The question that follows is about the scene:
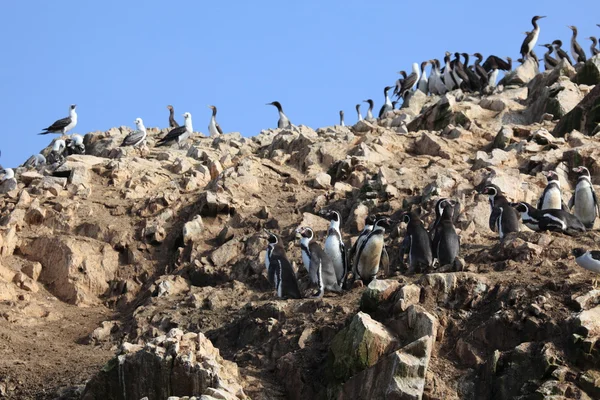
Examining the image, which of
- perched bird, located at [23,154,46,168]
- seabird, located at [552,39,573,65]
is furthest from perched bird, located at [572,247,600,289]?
seabird, located at [552,39,573,65]

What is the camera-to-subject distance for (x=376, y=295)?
1454 cm

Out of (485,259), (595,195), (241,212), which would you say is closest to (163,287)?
(241,212)

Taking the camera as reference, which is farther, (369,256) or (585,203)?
(585,203)

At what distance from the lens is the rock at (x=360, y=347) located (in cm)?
1336

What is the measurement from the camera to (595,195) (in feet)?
62.7

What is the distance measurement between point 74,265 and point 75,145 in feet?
34.2

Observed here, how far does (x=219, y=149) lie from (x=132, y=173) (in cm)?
348

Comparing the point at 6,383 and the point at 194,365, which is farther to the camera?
the point at 6,383

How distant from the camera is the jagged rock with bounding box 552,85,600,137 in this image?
2473 cm

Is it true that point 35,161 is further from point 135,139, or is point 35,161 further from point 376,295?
point 376,295

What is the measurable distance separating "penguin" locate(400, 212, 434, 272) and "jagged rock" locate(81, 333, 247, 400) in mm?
4366

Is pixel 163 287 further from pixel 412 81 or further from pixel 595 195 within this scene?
pixel 412 81

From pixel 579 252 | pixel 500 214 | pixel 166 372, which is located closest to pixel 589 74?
pixel 500 214

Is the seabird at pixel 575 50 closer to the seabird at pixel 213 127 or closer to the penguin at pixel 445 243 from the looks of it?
the seabird at pixel 213 127
